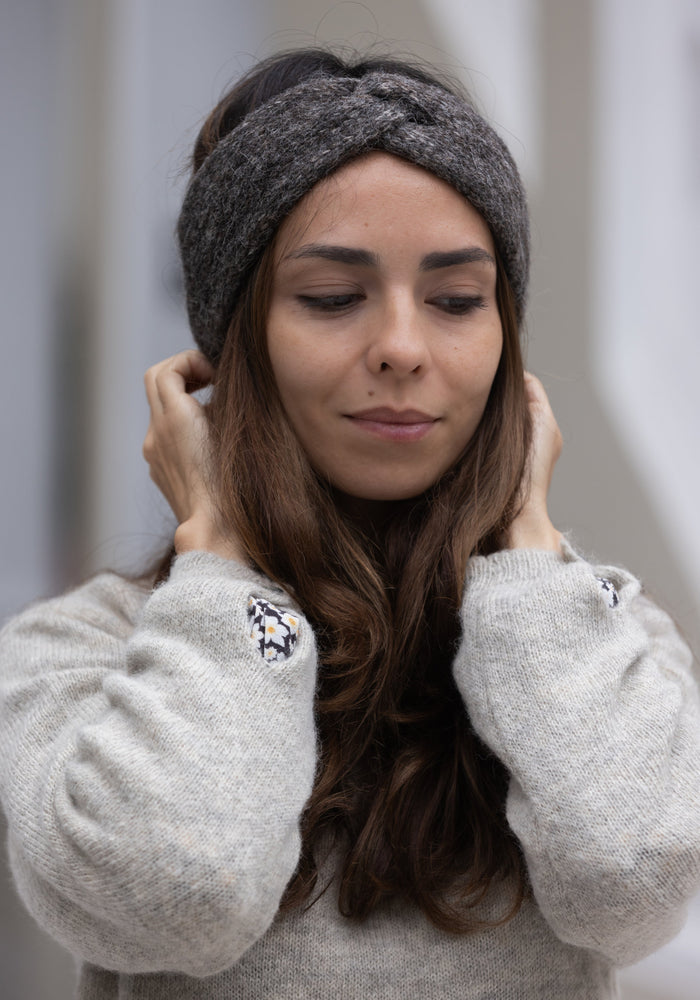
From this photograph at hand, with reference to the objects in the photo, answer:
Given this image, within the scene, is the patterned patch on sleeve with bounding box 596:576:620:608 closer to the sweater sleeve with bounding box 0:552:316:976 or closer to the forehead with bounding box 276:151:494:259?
the sweater sleeve with bounding box 0:552:316:976

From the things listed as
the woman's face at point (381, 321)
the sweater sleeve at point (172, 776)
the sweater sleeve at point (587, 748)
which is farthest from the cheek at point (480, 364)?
the sweater sleeve at point (172, 776)

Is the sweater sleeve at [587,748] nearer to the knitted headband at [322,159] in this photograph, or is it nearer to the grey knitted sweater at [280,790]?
the grey knitted sweater at [280,790]

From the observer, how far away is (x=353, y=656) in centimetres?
117

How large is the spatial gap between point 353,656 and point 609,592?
0.31 metres

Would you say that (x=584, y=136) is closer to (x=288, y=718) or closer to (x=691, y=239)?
(x=691, y=239)

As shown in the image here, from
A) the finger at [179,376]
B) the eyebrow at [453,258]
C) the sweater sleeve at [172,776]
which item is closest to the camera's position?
the sweater sleeve at [172,776]

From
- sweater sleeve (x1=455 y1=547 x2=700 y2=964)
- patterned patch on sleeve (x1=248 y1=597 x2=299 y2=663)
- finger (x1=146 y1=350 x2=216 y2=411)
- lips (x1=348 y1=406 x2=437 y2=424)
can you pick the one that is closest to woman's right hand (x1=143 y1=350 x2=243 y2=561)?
finger (x1=146 y1=350 x2=216 y2=411)

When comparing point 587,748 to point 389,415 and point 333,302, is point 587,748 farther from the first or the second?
point 333,302

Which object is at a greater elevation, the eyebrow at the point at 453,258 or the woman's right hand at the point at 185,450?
the eyebrow at the point at 453,258

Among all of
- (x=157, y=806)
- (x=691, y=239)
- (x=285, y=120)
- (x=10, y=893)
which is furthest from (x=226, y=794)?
(x=10, y=893)

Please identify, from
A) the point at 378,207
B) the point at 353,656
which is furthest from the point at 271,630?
the point at 378,207

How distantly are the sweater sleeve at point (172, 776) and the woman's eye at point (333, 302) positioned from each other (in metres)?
0.32

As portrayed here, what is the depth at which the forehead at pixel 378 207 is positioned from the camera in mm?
1136

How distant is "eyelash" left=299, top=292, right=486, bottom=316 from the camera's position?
1.17 meters
